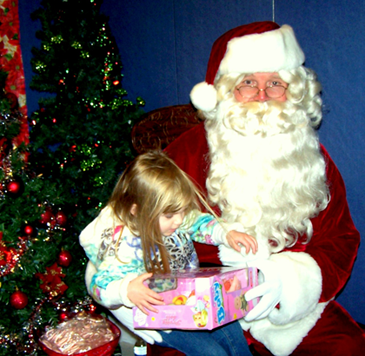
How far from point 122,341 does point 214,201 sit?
4.27 feet

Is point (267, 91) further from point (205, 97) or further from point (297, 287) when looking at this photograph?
point (297, 287)

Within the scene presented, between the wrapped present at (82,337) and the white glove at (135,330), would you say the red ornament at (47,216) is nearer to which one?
the wrapped present at (82,337)

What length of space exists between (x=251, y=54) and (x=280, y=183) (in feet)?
1.82

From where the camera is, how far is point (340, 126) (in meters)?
2.21

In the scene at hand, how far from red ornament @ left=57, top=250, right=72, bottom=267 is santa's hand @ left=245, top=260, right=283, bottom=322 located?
3.81 feet

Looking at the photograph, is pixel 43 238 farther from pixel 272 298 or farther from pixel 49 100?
pixel 272 298

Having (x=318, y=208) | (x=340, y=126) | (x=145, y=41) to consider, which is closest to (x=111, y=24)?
(x=145, y=41)

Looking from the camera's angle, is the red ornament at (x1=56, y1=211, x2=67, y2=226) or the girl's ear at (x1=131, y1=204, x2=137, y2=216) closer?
the girl's ear at (x1=131, y1=204, x2=137, y2=216)

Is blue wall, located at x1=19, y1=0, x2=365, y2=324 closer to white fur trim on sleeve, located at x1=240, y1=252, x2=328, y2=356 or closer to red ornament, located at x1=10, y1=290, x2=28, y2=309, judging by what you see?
white fur trim on sleeve, located at x1=240, y1=252, x2=328, y2=356

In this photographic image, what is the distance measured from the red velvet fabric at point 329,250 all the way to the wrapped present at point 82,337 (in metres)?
0.72

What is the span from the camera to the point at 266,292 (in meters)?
1.59

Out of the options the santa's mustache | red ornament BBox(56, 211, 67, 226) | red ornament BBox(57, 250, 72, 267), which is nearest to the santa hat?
the santa's mustache

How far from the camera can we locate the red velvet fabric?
1.72 metres

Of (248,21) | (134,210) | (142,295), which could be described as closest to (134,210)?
(134,210)
